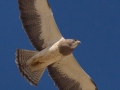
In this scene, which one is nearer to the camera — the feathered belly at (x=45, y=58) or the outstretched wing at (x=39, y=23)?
the feathered belly at (x=45, y=58)

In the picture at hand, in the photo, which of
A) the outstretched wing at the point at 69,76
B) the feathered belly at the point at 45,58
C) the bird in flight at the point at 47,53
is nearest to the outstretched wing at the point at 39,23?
the bird in flight at the point at 47,53

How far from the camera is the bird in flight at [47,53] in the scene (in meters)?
22.5

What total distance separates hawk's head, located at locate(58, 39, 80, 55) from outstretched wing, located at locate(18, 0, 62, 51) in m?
0.54

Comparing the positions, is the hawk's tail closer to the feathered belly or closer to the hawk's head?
the feathered belly

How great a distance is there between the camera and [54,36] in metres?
23.0

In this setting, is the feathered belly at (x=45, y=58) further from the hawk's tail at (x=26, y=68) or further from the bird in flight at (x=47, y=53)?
the hawk's tail at (x=26, y=68)

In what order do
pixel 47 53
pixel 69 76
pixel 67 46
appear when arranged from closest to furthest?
pixel 67 46 < pixel 47 53 < pixel 69 76

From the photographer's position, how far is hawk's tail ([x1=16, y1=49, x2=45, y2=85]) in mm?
22672

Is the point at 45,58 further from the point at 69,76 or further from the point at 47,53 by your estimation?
the point at 69,76

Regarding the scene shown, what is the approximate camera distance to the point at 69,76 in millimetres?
23406

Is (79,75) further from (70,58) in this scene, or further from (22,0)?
Result: (22,0)

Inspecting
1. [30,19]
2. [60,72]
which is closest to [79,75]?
[60,72]

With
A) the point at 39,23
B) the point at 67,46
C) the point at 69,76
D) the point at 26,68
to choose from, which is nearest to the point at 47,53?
the point at 67,46

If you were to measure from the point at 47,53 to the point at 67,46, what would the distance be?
604 mm
